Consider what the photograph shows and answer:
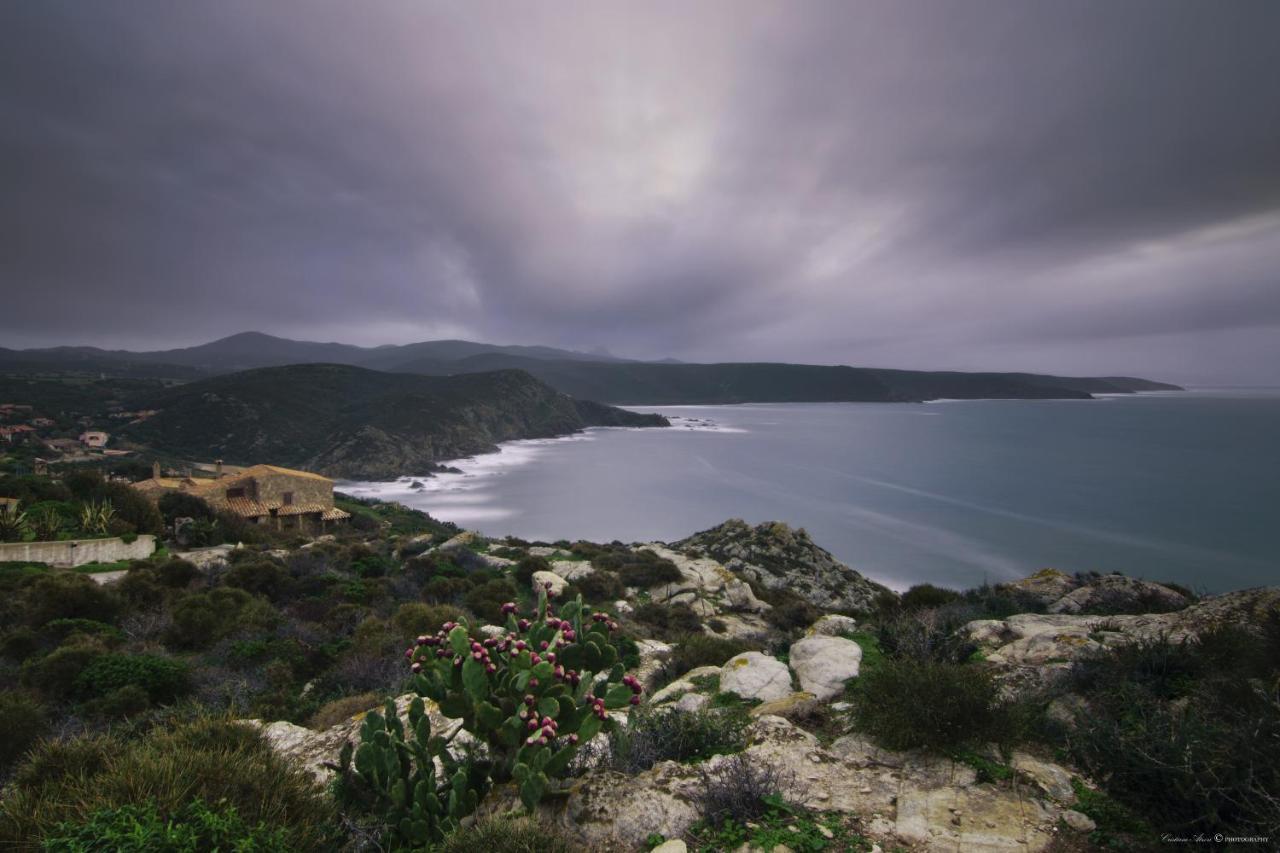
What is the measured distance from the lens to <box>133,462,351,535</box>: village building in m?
31.0

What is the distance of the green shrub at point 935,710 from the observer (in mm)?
4289

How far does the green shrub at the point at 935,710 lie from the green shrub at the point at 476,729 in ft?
7.98

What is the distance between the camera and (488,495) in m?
62.3

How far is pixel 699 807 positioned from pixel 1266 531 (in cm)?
6952

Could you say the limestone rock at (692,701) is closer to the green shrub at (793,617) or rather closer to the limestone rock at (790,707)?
the limestone rock at (790,707)

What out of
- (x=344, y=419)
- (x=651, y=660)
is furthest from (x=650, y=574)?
(x=344, y=419)

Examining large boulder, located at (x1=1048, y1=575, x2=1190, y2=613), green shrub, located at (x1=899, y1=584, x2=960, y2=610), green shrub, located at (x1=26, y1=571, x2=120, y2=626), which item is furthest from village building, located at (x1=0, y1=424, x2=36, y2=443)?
large boulder, located at (x1=1048, y1=575, x2=1190, y2=613)

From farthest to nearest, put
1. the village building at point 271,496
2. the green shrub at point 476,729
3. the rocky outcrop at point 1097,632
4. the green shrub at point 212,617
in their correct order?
the village building at point 271,496 → the green shrub at point 212,617 → the rocky outcrop at point 1097,632 → the green shrub at point 476,729

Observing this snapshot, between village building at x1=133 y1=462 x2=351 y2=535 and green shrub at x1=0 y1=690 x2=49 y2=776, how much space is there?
28.3 metres

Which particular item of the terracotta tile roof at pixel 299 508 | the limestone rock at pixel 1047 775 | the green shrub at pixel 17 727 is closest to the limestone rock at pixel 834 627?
the limestone rock at pixel 1047 775

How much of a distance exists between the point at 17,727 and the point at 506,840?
7.24 metres

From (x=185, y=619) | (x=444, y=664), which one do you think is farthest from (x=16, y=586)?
(x=444, y=664)

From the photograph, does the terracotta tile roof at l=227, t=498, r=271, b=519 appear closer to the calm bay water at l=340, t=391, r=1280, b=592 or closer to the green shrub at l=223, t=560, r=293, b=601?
the calm bay water at l=340, t=391, r=1280, b=592

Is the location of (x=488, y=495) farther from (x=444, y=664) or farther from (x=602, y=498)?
(x=444, y=664)
